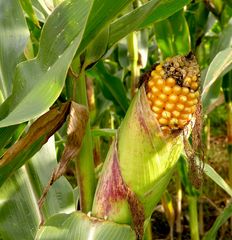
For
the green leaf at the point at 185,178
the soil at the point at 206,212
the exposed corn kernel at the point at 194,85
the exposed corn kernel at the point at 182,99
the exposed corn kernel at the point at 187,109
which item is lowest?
the soil at the point at 206,212

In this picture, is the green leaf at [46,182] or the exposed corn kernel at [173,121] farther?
the green leaf at [46,182]

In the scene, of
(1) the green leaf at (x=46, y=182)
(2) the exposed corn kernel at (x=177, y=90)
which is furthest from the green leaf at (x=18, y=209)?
(2) the exposed corn kernel at (x=177, y=90)

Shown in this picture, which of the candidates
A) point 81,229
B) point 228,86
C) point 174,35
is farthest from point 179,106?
point 228,86

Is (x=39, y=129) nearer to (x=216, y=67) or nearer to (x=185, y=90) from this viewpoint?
(x=185, y=90)

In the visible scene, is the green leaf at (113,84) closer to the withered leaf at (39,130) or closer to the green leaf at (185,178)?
the green leaf at (185,178)

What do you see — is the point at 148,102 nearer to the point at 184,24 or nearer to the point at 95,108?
the point at 184,24

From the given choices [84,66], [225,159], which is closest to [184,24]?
[84,66]
